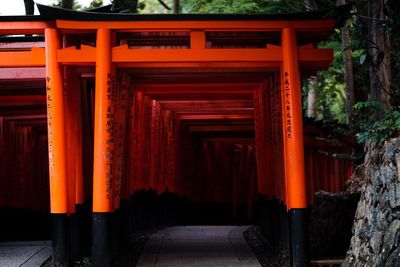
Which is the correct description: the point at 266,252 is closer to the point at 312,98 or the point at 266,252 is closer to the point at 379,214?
the point at 379,214

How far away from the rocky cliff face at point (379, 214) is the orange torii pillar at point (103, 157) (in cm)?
336

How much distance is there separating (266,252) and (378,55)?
161 inches

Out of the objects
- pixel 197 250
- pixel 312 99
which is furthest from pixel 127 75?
pixel 312 99

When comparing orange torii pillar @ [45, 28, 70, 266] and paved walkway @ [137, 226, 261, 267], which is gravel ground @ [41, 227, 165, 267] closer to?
paved walkway @ [137, 226, 261, 267]

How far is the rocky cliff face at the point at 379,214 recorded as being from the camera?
21.5 feet

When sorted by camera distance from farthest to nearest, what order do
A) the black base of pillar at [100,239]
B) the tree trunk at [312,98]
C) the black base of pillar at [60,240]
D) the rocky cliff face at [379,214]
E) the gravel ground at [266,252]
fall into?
the tree trunk at [312,98]
the gravel ground at [266,252]
the black base of pillar at [60,240]
the black base of pillar at [100,239]
the rocky cliff face at [379,214]

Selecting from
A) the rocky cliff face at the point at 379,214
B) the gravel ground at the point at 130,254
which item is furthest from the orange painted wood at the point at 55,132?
the rocky cliff face at the point at 379,214

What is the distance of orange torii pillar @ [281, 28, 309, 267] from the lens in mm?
8734

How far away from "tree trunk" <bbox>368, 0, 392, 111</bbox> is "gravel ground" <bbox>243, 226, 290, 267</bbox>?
268 cm

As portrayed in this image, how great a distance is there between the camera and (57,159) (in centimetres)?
888

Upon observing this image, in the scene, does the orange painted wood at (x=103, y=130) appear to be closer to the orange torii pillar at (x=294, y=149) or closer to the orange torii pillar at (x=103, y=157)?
the orange torii pillar at (x=103, y=157)

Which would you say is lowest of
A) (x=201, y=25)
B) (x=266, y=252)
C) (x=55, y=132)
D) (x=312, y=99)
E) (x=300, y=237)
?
(x=266, y=252)

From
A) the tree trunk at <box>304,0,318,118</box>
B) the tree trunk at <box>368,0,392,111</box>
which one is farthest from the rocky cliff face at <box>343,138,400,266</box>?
the tree trunk at <box>304,0,318,118</box>

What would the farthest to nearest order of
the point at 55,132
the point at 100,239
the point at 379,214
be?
1. the point at 55,132
2. the point at 100,239
3. the point at 379,214
